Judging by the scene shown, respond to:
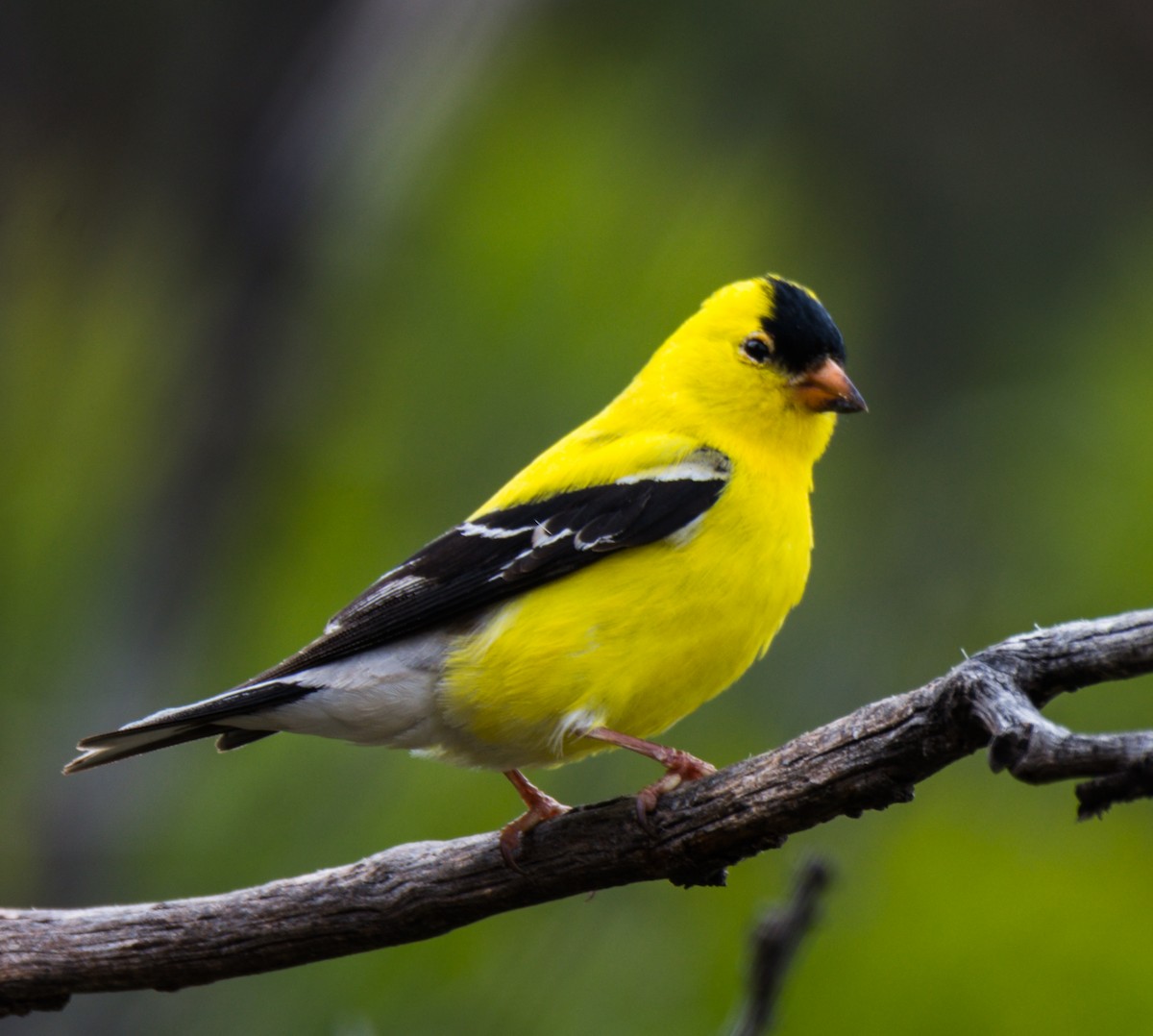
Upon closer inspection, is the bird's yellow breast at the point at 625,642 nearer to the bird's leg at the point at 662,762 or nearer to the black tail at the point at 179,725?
the bird's leg at the point at 662,762

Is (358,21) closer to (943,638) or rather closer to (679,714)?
(943,638)

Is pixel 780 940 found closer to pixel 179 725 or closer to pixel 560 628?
pixel 560 628

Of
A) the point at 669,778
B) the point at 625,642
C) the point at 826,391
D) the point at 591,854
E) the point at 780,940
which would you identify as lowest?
the point at 780,940

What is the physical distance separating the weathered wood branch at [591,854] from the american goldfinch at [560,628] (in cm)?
17

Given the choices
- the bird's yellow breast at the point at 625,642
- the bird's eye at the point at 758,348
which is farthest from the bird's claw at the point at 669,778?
the bird's eye at the point at 758,348

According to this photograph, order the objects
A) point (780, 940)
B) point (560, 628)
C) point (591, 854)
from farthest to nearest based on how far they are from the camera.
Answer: point (560, 628)
point (591, 854)
point (780, 940)

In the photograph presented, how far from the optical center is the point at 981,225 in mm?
9180

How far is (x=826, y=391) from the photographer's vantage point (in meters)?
4.07

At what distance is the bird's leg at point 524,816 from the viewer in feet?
10.6

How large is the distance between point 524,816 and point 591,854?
0.31 metres

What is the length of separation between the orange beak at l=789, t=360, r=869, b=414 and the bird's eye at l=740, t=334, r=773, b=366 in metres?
0.11

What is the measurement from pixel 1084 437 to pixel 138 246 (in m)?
4.43

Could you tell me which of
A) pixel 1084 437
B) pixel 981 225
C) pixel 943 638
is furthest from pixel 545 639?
pixel 981 225

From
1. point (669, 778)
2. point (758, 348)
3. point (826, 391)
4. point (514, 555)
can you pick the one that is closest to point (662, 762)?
point (669, 778)
